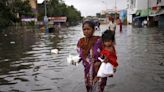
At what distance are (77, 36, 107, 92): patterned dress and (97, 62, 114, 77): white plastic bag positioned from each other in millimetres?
184

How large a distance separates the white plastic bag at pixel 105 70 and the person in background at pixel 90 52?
184mm

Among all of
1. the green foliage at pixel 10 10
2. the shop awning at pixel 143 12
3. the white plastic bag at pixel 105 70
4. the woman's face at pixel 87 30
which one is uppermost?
the woman's face at pixel 87 30

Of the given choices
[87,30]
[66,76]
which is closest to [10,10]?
[66,76]

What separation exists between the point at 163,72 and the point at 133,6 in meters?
96.5

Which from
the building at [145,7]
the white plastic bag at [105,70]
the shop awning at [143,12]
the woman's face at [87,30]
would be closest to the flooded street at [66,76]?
the white plastic bag at [105,70]

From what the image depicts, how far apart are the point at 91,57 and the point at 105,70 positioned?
1.41 ft

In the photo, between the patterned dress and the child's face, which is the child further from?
the patterned dress

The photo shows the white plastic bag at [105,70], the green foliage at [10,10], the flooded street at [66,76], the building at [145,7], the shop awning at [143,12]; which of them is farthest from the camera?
the shop awning at [143,12]

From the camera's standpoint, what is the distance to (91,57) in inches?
275

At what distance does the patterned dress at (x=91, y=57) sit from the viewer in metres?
6.94

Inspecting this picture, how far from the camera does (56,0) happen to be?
12200 centimetres

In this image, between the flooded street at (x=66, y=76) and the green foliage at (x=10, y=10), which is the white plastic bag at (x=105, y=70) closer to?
the flooded street at (x=66, y=76)

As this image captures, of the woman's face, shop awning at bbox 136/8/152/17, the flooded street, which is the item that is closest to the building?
shop awning at bbox 136/8/152/17

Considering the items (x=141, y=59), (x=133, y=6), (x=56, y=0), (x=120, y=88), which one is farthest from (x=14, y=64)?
(x=56, y=0)
